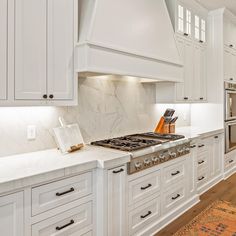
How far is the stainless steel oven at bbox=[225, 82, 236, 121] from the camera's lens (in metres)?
4.59

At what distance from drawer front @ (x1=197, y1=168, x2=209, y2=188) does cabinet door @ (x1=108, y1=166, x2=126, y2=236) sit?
191 centimetres

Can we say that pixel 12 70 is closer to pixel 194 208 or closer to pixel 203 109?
pixel 194 208

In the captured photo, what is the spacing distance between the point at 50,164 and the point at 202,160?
8.84 ft

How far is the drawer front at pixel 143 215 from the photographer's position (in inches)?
95.8

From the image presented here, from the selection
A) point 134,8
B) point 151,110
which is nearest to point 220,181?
point 151,110

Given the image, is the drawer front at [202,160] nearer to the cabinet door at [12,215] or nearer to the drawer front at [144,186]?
the drawer front at [144,186]

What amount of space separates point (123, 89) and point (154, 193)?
4.47 ft

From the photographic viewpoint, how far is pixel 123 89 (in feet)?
10.8

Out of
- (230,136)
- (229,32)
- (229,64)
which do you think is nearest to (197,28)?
(229,32)

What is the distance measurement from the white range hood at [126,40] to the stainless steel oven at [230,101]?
5.76 ft

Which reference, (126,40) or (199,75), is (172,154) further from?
(199,75)

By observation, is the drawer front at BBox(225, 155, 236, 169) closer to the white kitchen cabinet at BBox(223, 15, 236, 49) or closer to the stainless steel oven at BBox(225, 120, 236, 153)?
the stainless steel oven at BBox(225, 120, 236, 153)

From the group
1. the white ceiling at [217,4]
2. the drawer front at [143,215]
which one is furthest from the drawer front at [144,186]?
the white ceiling at [217,4]

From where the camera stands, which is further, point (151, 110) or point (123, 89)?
point (151, 110)
